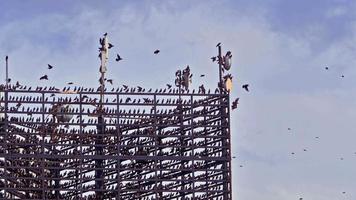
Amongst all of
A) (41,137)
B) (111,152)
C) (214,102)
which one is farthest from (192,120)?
(41,137)

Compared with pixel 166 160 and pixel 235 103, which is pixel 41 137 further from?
pixel 235 103

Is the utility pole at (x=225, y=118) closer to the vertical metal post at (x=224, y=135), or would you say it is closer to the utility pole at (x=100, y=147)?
the vertical metal post at (x=224, y=135)

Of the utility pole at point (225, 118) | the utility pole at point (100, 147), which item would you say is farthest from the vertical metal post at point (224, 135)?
the utility pole at point (100, 147)

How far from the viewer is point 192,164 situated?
26953 millimetres

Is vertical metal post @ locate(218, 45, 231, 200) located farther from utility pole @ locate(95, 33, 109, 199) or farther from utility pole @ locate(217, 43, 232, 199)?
utility pole @ locate(95, 33, 109, 199)

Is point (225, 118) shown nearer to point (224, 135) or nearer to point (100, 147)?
point (224, 135)

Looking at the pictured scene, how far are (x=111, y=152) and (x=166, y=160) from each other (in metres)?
1.69

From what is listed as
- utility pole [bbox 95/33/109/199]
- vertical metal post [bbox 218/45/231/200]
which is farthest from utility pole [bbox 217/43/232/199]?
utility pole [bbox 95/33/109/199]

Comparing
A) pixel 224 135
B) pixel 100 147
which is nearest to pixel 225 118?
pixel 224 135

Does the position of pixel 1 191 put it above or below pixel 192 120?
below

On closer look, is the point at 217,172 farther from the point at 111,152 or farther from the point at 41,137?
the point at 41,137

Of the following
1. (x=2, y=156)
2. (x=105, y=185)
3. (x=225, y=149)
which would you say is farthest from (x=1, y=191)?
(x=225, y=149)

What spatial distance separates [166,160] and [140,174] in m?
0.89

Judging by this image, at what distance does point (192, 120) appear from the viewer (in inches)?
1078
